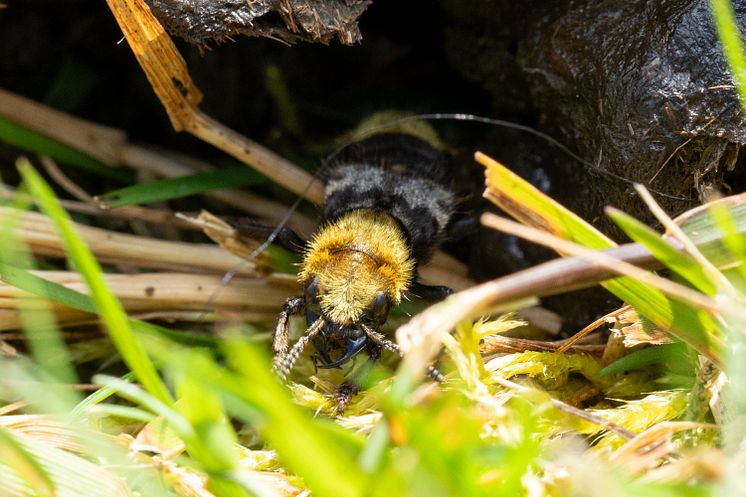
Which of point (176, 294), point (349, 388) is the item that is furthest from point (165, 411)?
point (176, 294)

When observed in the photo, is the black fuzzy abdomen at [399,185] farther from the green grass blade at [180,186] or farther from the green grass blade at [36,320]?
the green grass blade at [36,320]

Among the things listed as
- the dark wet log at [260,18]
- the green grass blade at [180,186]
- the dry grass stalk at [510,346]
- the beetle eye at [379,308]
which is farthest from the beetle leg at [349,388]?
the green grass blade at [180,186]

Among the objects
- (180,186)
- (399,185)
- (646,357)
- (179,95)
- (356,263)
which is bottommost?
(646,357)

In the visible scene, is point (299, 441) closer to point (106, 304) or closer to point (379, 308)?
point (106, 304)

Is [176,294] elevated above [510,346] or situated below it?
above

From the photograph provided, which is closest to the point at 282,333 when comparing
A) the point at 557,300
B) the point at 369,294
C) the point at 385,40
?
the point at 369,294

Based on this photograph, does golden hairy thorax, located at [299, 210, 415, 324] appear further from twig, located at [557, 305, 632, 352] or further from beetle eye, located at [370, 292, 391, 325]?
twig, located at [557, 305, 632, 352]

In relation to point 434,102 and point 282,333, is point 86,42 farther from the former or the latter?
point 282,333
